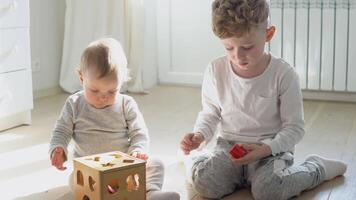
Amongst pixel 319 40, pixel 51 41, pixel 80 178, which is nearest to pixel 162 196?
pixel 80 178

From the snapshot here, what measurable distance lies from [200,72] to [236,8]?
1.88m

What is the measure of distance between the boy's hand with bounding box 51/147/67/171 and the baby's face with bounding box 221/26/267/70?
50 cm

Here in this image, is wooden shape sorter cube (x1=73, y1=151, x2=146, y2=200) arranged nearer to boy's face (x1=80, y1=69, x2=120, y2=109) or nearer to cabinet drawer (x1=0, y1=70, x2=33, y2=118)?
boy's face (x1=80, y1=69, x2=120, y2=109)

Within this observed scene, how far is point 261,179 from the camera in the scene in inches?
57.6

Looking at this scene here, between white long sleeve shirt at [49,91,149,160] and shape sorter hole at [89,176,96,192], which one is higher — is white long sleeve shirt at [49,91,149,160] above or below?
above

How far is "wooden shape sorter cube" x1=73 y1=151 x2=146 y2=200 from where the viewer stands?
4.07ft

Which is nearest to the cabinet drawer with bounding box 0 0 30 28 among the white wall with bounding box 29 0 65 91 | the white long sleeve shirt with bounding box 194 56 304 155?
the white wall with bounding box 29 0 65 91

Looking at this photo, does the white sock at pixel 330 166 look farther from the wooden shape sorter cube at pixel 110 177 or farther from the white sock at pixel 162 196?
the wooden shape sorter cube at pixel 110 177

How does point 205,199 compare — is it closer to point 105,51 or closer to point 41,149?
point 105,51

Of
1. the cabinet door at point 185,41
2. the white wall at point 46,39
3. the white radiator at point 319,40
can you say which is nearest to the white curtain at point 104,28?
the white wall at point 46,39

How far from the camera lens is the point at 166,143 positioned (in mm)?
2090

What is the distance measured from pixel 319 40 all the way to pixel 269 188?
5.10ft

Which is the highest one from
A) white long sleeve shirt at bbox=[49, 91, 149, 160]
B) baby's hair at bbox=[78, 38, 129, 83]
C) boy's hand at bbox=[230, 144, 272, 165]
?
baby's hair at bbox=[78, 38, 129, 83]

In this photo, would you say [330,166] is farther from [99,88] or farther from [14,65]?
[14,65]
